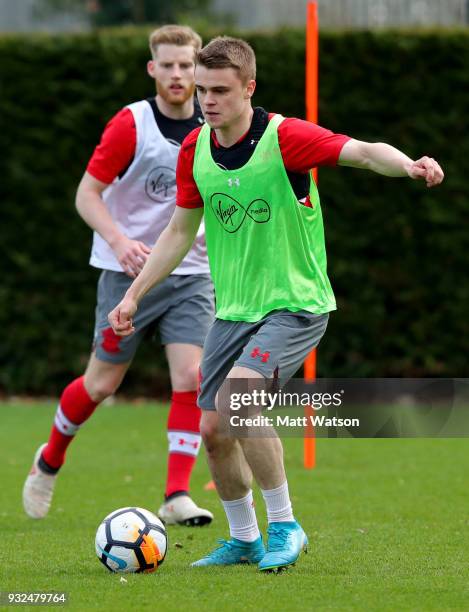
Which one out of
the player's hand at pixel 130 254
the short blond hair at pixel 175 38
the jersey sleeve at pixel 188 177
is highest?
the short blond hair at pixel 175 38

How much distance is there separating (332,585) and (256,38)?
26.1ft

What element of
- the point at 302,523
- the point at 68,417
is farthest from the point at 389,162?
the point at 68,417

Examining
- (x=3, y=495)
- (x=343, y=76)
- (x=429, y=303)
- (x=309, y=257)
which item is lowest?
(x=429, y=303)

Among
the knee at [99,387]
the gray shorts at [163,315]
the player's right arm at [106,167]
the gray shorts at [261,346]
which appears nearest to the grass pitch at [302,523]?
the knee at [99,387]

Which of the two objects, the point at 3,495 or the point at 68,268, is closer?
the point at 3,495

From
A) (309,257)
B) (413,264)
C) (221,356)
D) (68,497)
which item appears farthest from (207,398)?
(413,264)

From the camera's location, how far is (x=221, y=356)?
189 inches

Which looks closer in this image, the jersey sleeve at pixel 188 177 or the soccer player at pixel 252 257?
the soccer player at pixel 252 257

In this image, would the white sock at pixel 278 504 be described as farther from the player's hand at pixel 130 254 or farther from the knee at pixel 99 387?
the knee at pixel 99 387

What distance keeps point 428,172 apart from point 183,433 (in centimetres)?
267

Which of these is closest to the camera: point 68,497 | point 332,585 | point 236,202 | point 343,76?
point 332,585

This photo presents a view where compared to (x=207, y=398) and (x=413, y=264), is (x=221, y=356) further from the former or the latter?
(x=413, y=264)

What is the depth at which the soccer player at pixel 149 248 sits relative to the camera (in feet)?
20.4

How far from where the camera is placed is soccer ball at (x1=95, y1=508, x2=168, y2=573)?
4.75 m
